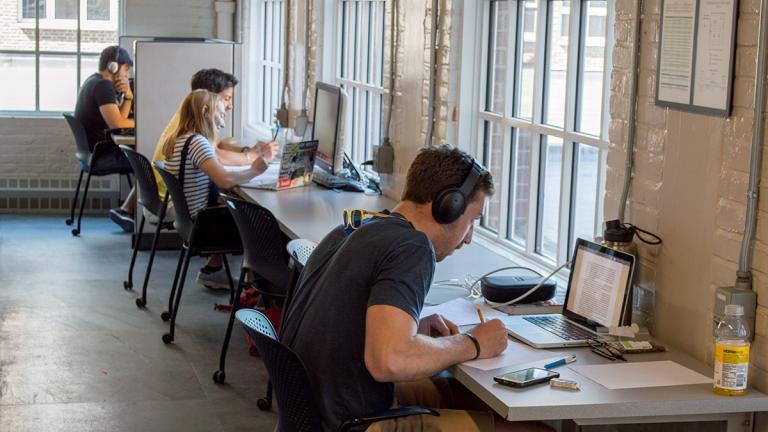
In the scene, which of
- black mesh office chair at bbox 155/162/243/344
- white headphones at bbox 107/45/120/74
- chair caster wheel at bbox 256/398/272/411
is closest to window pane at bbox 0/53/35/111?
white headphones at bbox 107/45/120/74

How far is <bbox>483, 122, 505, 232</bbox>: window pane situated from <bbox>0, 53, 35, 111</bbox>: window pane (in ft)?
19.6

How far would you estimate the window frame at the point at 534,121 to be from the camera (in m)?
3.73

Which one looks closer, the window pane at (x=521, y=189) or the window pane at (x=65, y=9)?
the window pane at (x=521, y=189)

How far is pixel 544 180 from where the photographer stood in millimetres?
4129

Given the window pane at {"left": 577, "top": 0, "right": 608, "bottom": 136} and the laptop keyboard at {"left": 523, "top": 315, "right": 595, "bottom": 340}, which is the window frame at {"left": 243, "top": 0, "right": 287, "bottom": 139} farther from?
the laptop keyboard at {"left": 523, "top": 315, "right": 595, "bottom": 340}

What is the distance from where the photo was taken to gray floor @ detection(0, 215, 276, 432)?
4.39 meters

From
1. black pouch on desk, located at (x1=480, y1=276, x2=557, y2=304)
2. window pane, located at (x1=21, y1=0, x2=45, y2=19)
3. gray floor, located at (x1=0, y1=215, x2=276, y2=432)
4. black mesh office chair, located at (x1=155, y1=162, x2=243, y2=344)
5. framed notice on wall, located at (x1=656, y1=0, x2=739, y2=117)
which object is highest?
window pane, located at (x1=21, y1=0, x2=45, y2=19)

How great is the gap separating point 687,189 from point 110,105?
6.10 metres

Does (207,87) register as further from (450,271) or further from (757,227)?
(757,227)

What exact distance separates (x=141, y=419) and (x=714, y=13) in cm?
270

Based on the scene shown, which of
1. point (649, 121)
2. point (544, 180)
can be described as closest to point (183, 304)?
point (544, 180)

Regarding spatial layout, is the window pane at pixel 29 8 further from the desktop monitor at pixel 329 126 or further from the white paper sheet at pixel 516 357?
the white paper sheet at pixel 516 357

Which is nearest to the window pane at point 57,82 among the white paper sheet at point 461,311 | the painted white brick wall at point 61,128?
the painted white brick wall at point 61,128

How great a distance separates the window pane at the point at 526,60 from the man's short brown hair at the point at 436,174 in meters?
1.45
